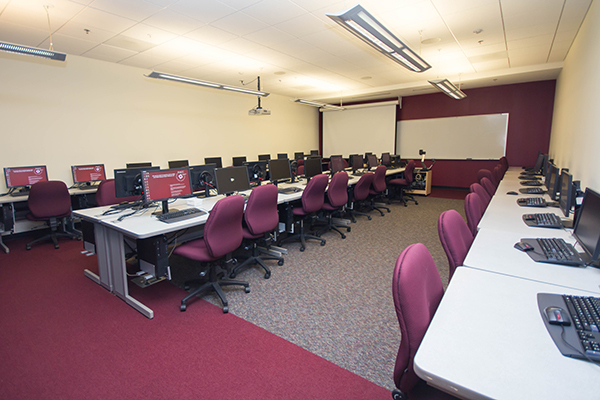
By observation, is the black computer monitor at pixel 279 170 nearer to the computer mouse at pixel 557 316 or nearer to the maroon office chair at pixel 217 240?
the maroon office chair at pixel 217 240

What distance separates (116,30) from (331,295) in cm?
456

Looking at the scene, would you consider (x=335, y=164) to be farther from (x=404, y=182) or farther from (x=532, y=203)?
(x=532, y=203)

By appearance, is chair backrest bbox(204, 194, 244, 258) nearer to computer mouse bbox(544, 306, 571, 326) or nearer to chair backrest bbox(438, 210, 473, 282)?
chair backrest bbox(438, 210, 473, 282)

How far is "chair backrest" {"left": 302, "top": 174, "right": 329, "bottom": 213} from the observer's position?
387cm

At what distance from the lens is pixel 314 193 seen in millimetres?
3963

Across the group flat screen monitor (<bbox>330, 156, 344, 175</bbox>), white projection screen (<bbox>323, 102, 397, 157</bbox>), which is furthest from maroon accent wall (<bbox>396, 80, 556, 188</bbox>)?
flat screen monitor (<bbox>330, 156, 344, 175</bbox>)

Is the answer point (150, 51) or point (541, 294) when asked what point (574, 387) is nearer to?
point (541, 294)

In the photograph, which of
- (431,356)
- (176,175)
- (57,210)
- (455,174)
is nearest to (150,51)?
(57,210)

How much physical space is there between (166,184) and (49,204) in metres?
2.61

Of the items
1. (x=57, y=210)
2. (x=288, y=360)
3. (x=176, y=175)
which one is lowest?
(x=288, y=360)

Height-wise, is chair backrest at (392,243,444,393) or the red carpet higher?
chair backrest at (392,243,444,393)

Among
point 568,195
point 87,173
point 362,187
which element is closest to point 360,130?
point 362,187

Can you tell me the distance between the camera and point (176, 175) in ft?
9.87

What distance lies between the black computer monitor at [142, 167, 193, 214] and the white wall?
3673mm
